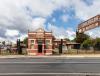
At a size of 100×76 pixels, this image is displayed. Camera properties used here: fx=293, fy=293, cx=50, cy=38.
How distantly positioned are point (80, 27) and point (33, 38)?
23.3 metres

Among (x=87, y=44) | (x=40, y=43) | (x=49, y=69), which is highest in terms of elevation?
(x=87, y=44)

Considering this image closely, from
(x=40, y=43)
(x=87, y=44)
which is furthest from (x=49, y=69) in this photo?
(x=87, y=44)

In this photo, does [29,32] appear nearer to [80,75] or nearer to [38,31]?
[38,31]

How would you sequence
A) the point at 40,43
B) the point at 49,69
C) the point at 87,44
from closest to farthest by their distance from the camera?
the point at 49,69
the point at 40,43
the point at 87,44

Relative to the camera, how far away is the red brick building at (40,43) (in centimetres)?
6159

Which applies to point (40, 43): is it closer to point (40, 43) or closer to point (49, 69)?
point (40, 43)

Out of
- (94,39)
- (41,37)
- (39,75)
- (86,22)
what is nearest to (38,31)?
(41,37)

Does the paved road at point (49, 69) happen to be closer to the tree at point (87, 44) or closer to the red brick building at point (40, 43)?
the red brick building at point (40, 43)

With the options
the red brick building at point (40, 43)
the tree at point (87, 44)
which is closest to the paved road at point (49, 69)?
the red brick building at point (40, 43)

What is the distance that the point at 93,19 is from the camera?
7475 cm

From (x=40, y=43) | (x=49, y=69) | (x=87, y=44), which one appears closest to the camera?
(x=49, y=69)

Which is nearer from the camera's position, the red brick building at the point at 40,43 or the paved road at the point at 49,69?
the paved road at the point at 49,69

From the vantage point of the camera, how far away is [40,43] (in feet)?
203

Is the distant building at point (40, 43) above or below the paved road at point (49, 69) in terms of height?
above
